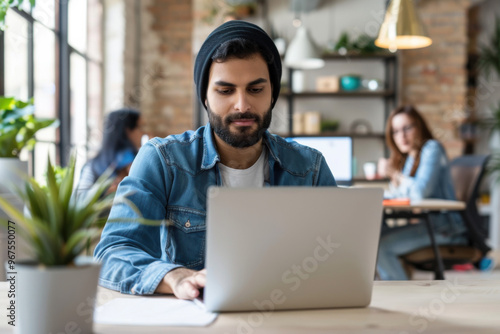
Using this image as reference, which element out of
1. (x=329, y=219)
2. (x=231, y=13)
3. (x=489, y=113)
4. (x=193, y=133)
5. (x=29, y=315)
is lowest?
(x=29, y=315)

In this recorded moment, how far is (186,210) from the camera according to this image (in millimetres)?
1420

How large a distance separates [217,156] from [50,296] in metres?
0.76

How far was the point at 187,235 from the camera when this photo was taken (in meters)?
1.42

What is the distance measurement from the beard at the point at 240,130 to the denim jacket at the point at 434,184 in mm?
2090

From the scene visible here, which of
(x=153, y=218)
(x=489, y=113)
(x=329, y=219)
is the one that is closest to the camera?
(x=329, y=219)

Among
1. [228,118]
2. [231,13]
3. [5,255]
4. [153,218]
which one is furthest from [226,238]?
[231,13]

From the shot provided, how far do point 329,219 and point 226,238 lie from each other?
18cm

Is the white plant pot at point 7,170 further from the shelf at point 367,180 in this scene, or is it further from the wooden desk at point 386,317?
the shelf at point 367,180

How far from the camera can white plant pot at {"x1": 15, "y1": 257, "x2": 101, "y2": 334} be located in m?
0.77

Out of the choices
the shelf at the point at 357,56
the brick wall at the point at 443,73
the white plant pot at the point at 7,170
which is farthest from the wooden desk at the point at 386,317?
the brick wall at the point at 443,73

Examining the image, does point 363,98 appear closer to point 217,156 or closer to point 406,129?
point 406,129

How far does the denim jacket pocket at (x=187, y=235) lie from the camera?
1.42 metres

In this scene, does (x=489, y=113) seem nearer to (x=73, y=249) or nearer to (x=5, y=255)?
(x=5, y=255)

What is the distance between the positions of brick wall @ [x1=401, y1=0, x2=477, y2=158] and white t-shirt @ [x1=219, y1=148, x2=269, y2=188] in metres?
4.40
